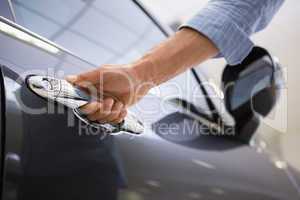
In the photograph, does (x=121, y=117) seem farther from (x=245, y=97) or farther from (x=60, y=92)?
(x=245, y=97)

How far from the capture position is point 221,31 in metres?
0.66

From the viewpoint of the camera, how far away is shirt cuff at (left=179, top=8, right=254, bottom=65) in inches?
25.6

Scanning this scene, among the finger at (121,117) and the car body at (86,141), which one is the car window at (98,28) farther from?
the finger at (121,117)

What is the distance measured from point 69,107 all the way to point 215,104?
0.85 metres

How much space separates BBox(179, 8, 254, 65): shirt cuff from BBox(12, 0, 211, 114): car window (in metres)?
0.20

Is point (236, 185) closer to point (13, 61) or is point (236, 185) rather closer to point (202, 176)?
point (202, 176)

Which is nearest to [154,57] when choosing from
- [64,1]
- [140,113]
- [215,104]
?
[140,113]

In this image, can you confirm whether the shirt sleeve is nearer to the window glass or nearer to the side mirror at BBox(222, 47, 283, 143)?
the window glass

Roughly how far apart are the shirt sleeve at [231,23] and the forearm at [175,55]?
0.05 feet

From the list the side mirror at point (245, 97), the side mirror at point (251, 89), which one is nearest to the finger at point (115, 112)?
the side mirror at point (245, 97)

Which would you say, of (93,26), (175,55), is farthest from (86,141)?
(93,26)

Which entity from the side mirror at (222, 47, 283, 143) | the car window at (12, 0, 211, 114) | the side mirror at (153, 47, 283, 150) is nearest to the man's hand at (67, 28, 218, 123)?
the car window at (12, 0, 211, 114)

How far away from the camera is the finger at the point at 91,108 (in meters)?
0.52

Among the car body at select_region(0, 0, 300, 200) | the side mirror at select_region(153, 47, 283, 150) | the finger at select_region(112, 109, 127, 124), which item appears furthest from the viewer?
the side mirror at select_region(153, 47, 283, 150)
